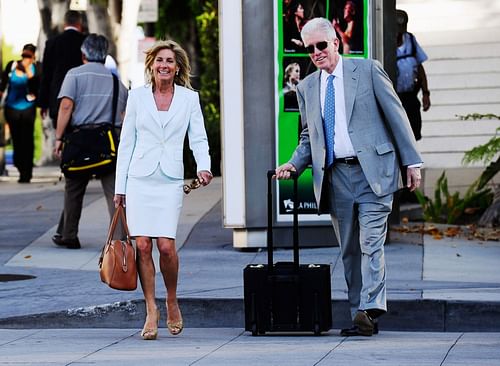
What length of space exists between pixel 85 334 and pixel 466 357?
253 centimetres

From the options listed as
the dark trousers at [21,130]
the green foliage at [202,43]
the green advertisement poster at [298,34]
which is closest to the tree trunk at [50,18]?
the green foliage at [202,43]

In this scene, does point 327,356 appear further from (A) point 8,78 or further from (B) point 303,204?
(A) point 8,78

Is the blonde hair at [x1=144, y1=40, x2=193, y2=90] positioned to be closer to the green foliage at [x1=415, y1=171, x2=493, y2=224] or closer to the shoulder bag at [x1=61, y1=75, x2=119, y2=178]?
the shoulder bag at [x1=61, y1=75, x2=119, y2=178]

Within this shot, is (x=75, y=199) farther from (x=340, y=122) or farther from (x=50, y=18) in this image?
(x=50, y=18)

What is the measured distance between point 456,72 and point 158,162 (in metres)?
12.5

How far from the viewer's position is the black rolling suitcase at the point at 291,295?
27.8 ft

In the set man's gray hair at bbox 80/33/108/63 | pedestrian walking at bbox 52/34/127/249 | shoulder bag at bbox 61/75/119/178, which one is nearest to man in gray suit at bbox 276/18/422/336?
shoulder bag at bbox 61/75/119/178

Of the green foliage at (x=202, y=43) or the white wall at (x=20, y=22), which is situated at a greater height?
the white wall at (x=20, y=22)

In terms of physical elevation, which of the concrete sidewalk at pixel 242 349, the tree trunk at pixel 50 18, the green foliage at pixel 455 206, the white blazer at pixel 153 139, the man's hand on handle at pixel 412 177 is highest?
the tree trunk at pixel 50 18

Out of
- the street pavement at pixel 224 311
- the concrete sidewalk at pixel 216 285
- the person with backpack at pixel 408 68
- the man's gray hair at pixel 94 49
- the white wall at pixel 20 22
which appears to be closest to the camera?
the street pavement at pixel 224 311

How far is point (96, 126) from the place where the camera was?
11891 millimetres

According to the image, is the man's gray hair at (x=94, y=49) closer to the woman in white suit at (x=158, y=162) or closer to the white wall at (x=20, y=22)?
the woman in white suit at (x=158, y=162)

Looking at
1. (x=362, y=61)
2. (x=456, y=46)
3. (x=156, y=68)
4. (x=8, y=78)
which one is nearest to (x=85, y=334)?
(x=156, y=68)

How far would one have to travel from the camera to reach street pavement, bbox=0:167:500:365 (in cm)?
773
